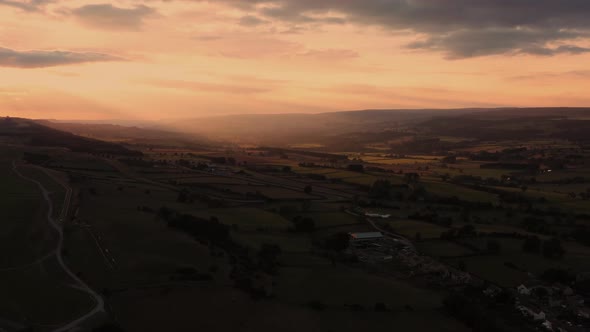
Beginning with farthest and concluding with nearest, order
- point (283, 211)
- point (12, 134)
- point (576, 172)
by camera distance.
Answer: point (12, 134) → point (576, 172) → point (283, 211)

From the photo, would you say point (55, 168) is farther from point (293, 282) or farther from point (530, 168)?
point (530, 168)

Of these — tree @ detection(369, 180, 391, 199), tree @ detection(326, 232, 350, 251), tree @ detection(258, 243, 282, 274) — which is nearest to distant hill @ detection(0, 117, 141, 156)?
tree @ detection(369, 180, 391, 199)

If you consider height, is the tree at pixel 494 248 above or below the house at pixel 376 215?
below

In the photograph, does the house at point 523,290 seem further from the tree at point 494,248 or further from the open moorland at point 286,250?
the tree at point 494,248

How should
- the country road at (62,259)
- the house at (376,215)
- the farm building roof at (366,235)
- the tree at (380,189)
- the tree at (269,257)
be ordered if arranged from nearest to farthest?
1. the country road at (62,259)
2. the tree at (269,257)
3. the farm building roof at (366,235)
4. the house at (376,215)
5. the tree at (380,189)

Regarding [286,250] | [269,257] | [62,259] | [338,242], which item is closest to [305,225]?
[338,242]

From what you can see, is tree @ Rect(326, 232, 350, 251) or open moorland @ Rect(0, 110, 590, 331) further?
tree @ Rect(326, 232, 350, 251)

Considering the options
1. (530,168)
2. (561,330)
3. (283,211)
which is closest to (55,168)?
(283,211)

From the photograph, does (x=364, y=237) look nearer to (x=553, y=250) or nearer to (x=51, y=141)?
(x=553, y=250)

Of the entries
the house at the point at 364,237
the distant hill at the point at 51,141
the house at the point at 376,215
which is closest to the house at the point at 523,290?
the house at the point at 364,237

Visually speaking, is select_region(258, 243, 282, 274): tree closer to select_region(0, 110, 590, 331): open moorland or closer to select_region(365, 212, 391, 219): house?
select_region(0, 110, 590, 331): open moorland

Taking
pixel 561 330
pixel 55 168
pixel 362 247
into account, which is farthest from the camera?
pixel 55 168
